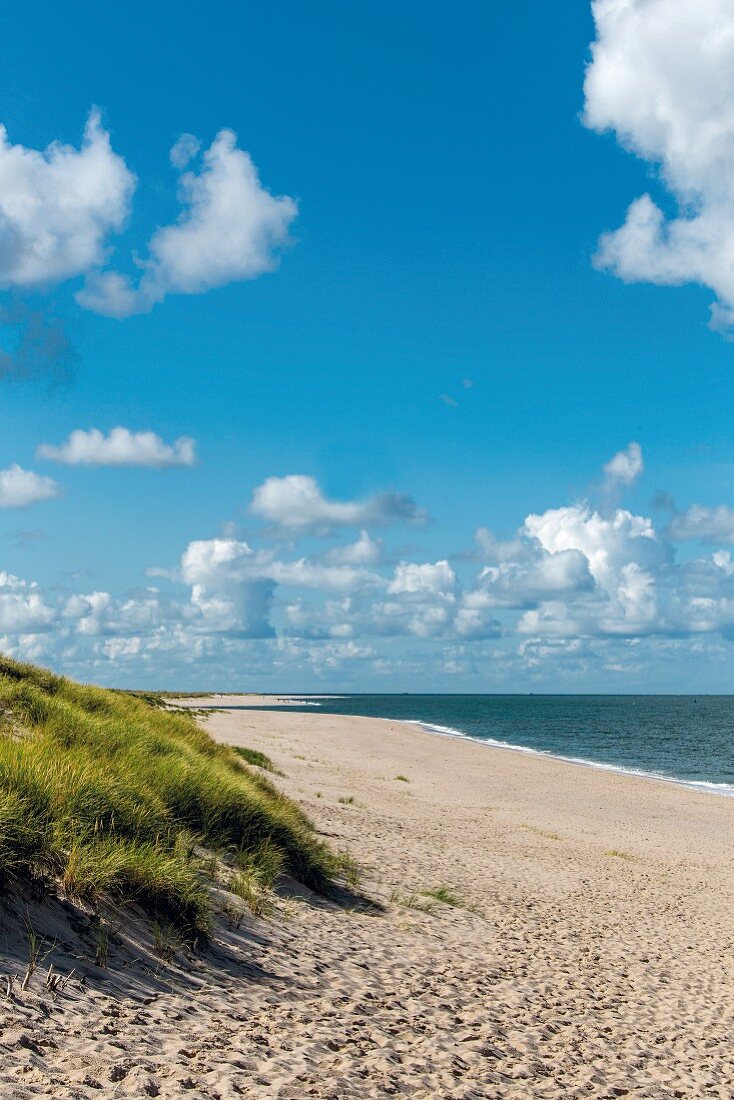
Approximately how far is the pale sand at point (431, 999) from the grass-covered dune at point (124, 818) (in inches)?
23.5

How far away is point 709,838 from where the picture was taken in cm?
2745

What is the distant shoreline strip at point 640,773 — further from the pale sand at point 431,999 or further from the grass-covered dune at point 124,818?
the grass-covered dune at point 124,818

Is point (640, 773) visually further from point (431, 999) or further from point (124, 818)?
point (124, 818)

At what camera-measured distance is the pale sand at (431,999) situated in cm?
615

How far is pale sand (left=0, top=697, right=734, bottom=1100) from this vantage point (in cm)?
615

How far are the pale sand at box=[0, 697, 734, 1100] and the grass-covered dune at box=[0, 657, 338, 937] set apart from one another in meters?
0.60

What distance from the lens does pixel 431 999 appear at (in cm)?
870

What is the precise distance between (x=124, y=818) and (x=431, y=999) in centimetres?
411

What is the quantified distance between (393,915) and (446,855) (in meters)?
6.18

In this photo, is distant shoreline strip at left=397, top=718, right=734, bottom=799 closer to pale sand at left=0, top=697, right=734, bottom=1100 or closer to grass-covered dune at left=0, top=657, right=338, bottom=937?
pale sand at left=0, top=697, right=734, bottom=1100

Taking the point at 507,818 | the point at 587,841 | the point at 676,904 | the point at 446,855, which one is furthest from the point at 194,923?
the point at 507,818

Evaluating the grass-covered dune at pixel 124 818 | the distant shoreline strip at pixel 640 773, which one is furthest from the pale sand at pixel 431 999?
the distant shoreline strip at pixel 640 773

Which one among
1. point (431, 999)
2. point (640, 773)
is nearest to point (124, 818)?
point (431, 999)

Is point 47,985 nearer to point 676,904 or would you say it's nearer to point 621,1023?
point 621,1023
